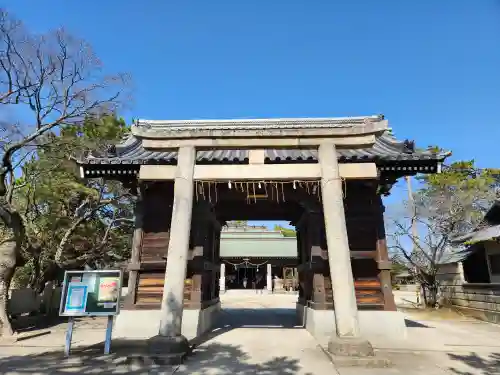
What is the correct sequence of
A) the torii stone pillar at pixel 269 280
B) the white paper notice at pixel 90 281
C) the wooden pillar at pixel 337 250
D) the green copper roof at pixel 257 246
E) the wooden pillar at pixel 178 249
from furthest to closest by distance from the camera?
the torii stone pillar at pixel 269 280 < the green copper roof at pixel 257 246 < the white paper notice at pixel 90 281 < the wooden pillar at pixel 178 249 < the wooden pillar at pixel 337 250

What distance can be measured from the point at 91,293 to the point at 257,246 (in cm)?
2662

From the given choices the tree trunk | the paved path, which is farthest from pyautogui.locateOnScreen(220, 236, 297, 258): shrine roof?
the tree trunk

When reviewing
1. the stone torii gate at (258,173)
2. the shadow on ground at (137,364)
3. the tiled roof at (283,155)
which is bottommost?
the shadow on ground at (137,364)

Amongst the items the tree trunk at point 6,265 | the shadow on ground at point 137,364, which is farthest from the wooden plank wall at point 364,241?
the tree trunk at point 6,265

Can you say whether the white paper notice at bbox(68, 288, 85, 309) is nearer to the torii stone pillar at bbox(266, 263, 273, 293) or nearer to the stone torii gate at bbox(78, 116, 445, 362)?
the stone torii gate at bbox(78, 116, 445, 362)

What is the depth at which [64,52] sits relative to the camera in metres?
10.2

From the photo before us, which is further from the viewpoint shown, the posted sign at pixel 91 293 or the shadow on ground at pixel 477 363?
the posted sign at pixel 91 293

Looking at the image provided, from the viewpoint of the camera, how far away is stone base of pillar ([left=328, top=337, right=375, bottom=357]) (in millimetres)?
6027

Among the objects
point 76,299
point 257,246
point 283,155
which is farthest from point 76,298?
point 257,246

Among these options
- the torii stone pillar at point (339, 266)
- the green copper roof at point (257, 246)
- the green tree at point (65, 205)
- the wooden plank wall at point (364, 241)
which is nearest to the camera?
the torii stone pillar at point (339, 266)

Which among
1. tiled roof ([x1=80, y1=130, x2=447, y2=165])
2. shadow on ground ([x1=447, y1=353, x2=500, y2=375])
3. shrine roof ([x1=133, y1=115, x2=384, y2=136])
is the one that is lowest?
shadow on ground ([x1=447, y1=353, x2=500, y2=375])

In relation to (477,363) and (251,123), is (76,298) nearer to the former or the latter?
(477,363)

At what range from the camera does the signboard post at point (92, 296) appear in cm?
705

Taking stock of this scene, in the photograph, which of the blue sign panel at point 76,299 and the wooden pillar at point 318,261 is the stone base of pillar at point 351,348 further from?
the blue sign panel at point 76,299
